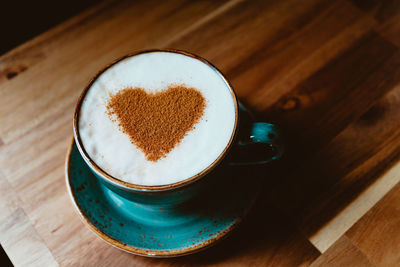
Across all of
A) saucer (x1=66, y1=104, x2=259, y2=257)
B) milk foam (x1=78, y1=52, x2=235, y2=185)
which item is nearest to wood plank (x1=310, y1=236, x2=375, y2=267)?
saucer (x1=66, y1=104, x2=259, y2=257)

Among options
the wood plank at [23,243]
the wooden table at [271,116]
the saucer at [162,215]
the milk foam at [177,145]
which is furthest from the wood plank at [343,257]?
the wood plank at [23,243]

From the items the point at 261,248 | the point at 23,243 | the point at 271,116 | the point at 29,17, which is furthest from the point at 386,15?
the point at 29,17

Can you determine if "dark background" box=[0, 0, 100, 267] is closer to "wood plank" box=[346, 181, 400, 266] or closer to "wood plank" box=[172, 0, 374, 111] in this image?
"wood plank" box=[172, 0, 374, 111]

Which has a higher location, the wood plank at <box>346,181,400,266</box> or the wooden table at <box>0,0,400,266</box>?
the wooden table at <box>0,0,400,266</box>

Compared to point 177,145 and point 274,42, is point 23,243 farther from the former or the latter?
point 274,42

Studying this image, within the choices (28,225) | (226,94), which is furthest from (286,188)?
(28,225)

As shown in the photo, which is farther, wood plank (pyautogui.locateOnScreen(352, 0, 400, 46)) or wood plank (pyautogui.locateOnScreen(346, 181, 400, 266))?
wood plank (pyautogui.locateOnScreen(352, 0, 400, 46))
